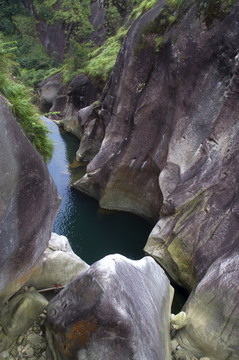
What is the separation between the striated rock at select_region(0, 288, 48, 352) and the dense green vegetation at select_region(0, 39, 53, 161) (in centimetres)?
327

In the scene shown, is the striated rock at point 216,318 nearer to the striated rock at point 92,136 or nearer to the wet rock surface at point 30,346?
the wet rock surface at point 30,346

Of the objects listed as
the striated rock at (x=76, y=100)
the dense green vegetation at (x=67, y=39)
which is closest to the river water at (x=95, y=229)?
the dense green vegetation at (x=67, y=39)

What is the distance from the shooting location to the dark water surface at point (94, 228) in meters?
14.4

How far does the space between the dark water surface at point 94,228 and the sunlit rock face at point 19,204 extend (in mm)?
7146

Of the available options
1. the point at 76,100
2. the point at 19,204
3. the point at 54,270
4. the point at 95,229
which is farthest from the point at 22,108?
the point at 76,100

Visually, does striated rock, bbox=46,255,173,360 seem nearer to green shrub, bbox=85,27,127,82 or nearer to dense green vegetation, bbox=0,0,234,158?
dense green vegetation, bbox=0,0,234,158

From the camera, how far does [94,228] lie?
15.9 meters

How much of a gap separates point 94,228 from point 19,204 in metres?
10.5

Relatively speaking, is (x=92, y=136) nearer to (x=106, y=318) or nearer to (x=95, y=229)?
(x=95, y=229)

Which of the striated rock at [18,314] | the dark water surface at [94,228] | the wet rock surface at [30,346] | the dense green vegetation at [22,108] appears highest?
the dense green vegetation at [22,108]

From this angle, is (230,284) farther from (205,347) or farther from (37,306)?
(37,306)

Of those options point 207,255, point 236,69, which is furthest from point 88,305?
point 236,69

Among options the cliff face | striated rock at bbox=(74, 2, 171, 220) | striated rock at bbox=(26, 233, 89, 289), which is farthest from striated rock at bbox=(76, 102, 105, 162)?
striated rock at bbox=(26, 233, 89, 289)

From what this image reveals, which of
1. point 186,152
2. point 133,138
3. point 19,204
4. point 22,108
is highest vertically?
point 22,108
